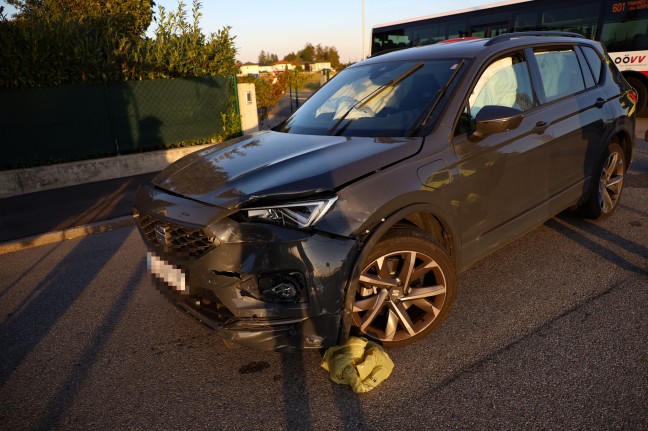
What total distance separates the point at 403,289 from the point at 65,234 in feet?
14.7

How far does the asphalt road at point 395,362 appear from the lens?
89.0 inches

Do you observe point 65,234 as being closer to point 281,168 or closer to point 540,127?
point 281,168

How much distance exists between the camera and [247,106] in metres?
10.2

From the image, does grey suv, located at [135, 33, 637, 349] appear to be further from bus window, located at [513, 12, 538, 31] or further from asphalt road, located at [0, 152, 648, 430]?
bus window, located at [513, 12, 538, 31]

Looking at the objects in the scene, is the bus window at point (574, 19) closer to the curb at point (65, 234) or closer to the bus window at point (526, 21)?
the bus window at point (526, 21)

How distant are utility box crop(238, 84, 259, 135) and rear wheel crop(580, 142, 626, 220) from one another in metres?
7.38

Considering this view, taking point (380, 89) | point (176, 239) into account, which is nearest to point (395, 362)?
point (176, 239)

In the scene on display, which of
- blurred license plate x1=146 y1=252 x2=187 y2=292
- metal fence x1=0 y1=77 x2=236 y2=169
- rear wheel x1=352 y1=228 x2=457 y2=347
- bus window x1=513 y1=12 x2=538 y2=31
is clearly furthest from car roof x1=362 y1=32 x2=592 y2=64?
bus window x1=513 y1=12 x2=538 y2=31

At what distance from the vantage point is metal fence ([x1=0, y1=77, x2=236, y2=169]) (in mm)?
7551

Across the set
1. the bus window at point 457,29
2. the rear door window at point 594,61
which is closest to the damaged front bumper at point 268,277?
the rear door window at point 594,61

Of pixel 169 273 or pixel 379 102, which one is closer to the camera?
pixel 169 273

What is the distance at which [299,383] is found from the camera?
2.54 meters

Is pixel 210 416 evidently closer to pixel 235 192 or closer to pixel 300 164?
pixel 235 192

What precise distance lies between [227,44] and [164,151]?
2905 millimetres
